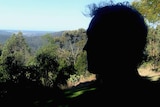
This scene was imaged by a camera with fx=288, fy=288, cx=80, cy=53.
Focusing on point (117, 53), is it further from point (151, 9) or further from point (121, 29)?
point (151, 9)

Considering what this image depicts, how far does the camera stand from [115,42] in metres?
1.80

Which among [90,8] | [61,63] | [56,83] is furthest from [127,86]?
[61,63]

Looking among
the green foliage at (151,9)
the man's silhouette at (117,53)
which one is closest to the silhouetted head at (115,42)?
the man's silhouette at (117,53)

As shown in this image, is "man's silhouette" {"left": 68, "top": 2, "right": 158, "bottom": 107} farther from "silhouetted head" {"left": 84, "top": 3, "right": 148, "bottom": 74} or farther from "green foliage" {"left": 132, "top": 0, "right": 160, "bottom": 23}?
"green foliage" {"left": 132, "top": 0, "right": 160, "bottom": 23}

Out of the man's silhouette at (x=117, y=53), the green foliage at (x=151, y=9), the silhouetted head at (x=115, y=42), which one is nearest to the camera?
Answer: the man's silhouette at (x=117, y=53)

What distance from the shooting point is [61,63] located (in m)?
33.4

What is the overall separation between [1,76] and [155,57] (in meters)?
16.5

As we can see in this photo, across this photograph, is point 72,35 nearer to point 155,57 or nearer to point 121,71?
point 155,57

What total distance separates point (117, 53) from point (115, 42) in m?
0.07

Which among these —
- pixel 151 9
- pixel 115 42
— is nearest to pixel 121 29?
pixel 115 42

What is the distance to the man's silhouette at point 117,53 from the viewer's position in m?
1.68

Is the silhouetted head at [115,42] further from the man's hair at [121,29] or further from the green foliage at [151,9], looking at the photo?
the green foliage at [151,9]

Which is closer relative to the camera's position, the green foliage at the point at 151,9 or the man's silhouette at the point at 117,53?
the man's silhouette at the point at 117,53

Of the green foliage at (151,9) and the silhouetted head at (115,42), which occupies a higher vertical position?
the green foliage at (151,9)
